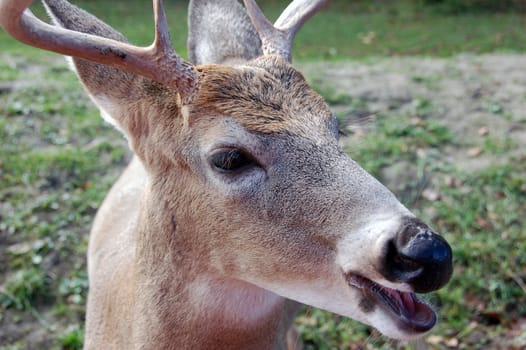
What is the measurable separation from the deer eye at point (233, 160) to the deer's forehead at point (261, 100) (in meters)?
0.10

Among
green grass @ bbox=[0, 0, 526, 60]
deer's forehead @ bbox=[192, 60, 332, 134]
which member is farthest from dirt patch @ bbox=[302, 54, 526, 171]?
deer's forehead @ bbox=[192, 60, 332, 134]

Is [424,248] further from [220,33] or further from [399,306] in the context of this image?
[220,33]

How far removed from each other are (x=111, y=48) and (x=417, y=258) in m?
1.35

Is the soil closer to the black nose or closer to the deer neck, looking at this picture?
the deer neck

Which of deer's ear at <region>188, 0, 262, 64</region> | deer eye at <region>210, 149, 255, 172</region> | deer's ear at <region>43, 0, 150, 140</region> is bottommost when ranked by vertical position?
deer's ear at <region>188, 0, 262, 64</region>

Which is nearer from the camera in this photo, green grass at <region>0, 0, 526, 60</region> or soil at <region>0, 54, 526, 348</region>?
soil at <region>0, 54, 526, 348</region>

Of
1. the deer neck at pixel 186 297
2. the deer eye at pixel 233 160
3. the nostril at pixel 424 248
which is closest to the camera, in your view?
the nostril at pixel 424 248

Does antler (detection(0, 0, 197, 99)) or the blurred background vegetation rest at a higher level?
antler (detection(0, 0, 197, 99))

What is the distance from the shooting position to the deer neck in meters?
2.46

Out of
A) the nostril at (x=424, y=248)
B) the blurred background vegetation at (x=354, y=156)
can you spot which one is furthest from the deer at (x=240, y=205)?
the blurred background vegetation at (x=354, y=156)

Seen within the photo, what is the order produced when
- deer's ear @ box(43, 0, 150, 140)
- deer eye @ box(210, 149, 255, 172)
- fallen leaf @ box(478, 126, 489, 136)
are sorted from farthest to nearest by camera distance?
fallen leaf @ box(478, 126, 489, 136) < deer's ear @ box(43, 0, 150, 140) < deer eye @ box(210, 149, 255, 172)

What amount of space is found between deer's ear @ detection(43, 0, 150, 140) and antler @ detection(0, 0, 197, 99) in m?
0.22

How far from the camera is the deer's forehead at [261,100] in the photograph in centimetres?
230

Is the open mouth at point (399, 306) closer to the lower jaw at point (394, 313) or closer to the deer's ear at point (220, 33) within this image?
the lower jaw at point (394, 313)
